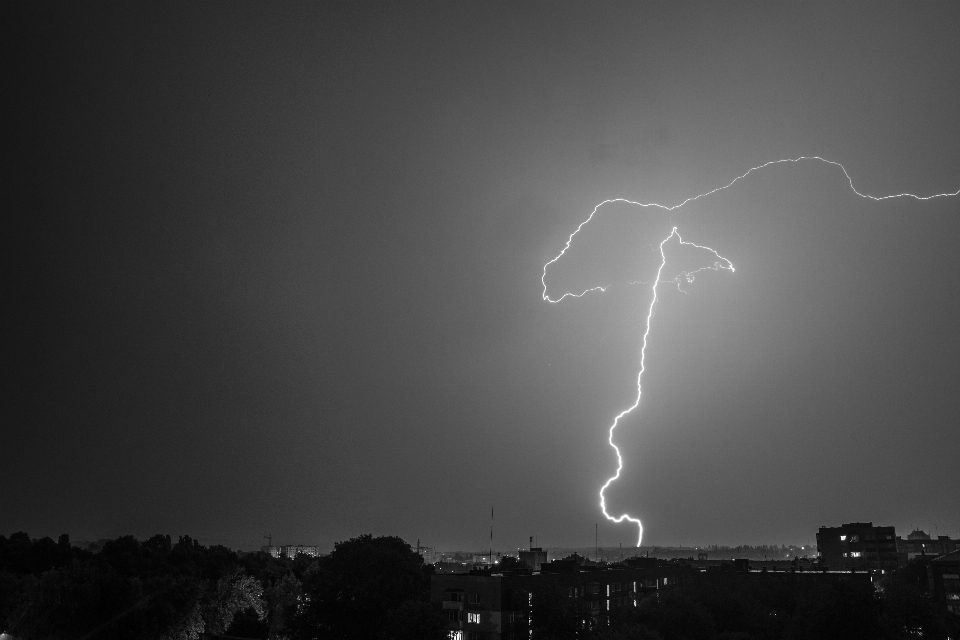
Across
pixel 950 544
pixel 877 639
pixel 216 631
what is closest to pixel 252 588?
pixel 216 631

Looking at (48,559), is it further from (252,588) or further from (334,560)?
(334,560)

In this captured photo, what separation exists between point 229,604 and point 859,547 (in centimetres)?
6669

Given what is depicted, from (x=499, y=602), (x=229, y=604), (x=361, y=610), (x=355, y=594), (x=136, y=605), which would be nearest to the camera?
(x=136, y=605)

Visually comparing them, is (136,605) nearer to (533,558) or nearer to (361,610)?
(361,610)

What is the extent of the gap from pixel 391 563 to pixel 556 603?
877cm

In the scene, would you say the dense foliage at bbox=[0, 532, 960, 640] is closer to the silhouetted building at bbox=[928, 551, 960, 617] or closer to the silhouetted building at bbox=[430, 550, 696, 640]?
the silhouetted building at bbox=[430, 550, 696, 640]

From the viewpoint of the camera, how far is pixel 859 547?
246 ft

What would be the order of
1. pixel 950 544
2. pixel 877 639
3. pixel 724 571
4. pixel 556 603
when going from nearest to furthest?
pixel 877 639 < pixel 556 603 < pixel 724 571 < pixel 950 544

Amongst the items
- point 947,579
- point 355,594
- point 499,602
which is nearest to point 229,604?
point 355,594

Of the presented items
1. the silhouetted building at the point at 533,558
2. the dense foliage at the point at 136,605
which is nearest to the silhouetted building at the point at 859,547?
the silhouetted building at the point at 533,558

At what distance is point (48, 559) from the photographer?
50031mm

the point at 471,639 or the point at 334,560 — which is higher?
the point at 334,560

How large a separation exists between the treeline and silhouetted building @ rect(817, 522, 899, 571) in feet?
A: 188

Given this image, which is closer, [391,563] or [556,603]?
[556,603]
